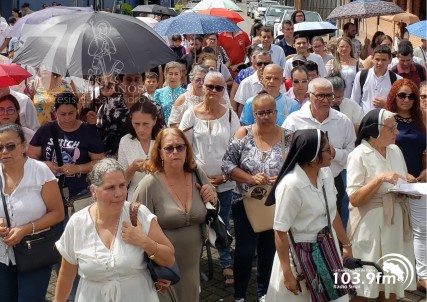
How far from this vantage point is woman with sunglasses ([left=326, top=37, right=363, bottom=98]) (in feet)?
27.6

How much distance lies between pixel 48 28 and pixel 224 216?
2.47 m

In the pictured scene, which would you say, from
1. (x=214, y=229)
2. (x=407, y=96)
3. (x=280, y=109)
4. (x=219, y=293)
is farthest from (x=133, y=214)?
(x=407, y=96)

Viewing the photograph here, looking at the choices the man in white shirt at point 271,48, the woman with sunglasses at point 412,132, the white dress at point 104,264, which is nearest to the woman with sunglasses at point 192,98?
the woman with sunglasses at point 412,132

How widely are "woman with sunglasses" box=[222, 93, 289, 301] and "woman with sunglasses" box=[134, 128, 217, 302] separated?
769 millimetres

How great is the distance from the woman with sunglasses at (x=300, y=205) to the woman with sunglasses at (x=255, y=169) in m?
0.99

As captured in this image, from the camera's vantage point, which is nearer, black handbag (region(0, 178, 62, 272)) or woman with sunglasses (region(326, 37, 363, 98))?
black handbag (region(0, 178, 62, 272))

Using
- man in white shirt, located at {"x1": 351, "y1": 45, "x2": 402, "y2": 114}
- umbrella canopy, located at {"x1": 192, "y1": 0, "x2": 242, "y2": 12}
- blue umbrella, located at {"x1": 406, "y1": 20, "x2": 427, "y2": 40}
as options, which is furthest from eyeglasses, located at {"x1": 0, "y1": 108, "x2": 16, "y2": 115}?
umbrella canopy, located at {"x1": 192, "y1": 0, "x2": 242, "y2": 12}

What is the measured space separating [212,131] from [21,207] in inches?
81.9

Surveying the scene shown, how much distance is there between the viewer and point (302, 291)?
4.02 m

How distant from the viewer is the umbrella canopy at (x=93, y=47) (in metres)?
5.06

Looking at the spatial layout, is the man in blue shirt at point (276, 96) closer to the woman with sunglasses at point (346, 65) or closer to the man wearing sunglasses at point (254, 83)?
the man wearing sunglasses at point (254, 83)

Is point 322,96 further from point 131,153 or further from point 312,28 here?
point 312,28

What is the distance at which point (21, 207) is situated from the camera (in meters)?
4.32

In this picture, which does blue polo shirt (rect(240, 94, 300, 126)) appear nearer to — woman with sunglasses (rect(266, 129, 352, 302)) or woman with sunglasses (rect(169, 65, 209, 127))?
woman with sunglasses (rect(169, 65, 209, 127))
